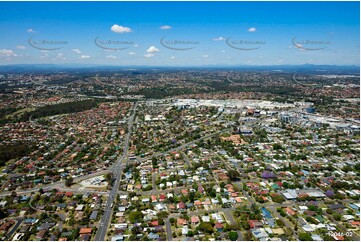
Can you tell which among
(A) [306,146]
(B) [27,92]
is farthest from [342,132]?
(B) [27,92]

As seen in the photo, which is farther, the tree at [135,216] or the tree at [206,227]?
the tree at [135,216]

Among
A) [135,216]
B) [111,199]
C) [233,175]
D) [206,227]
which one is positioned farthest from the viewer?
[233,175]

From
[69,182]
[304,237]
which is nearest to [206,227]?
[304,237]

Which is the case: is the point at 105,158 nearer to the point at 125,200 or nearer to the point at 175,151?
the point at 175,151

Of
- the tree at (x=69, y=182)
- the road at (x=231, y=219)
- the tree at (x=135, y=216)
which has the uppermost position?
the tree at (x=69, y=182)

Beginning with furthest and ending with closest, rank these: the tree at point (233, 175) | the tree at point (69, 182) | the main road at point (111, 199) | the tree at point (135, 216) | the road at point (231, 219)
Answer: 1. the tree at point (233, 175)
2. the tree at point (69, 182)
3. the tree at point (135, 216)
4. the main road at point (111, 199)
5. the road at point (231, 219)

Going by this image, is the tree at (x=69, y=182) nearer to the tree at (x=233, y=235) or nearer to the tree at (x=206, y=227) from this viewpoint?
the tree at (x=206, y=227)

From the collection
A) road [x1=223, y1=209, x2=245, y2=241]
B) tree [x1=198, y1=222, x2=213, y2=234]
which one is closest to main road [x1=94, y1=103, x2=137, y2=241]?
tree [x1=198, y1=222, x2=213, y2=234]

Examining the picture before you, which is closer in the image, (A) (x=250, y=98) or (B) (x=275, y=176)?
(B) (x=275, y=176)

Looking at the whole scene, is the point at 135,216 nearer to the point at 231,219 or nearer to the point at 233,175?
the point at 231,219

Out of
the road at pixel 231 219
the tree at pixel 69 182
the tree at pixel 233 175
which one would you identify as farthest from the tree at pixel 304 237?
the tree at pixel 69 182

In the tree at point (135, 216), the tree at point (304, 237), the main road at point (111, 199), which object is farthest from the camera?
the tree at point (135, 216)
